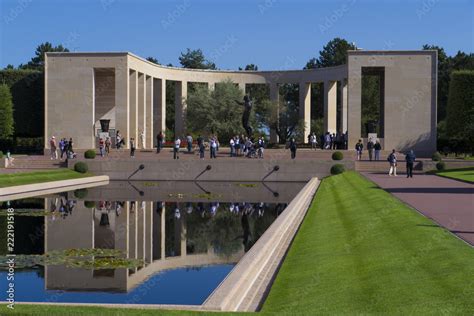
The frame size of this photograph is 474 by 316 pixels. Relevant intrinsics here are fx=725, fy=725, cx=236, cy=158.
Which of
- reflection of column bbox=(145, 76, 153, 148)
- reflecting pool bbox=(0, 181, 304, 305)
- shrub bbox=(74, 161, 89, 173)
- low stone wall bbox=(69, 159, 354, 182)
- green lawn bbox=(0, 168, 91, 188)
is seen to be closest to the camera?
reflecting pool bbox=(0, 181, 304, 305)

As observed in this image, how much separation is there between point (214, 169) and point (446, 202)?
75.2ft

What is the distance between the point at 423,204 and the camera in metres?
19.1

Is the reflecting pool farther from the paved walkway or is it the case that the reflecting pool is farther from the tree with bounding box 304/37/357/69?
the tree with bounding box 304/37/357/69

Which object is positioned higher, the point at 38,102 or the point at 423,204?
the point at 38,102

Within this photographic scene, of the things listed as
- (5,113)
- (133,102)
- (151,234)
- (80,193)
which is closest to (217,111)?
(133,102)

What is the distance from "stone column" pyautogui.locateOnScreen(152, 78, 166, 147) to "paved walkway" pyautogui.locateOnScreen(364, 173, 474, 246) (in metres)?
35.3

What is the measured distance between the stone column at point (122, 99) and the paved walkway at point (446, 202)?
2665 cm

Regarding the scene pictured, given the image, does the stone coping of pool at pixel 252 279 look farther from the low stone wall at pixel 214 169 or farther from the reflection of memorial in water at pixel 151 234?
the low stone wall at pixel 214 169

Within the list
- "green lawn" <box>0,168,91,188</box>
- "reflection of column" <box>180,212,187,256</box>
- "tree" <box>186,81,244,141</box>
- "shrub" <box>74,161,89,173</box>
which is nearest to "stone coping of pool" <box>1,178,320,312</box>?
"reflection of column" <box>180,212,187,256</box>

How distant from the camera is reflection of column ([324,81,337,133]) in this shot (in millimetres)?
57906

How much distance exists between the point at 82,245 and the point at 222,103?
46029mm

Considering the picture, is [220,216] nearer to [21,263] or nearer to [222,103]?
[21,263]

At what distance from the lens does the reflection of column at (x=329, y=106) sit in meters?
57.9

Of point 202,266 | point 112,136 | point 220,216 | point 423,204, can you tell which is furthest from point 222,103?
point 202,266
